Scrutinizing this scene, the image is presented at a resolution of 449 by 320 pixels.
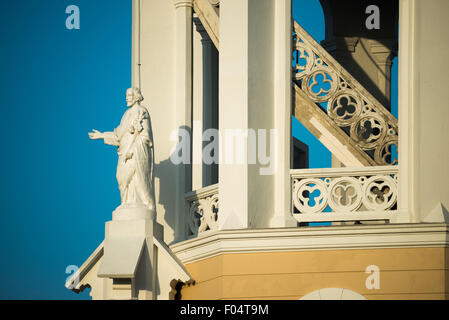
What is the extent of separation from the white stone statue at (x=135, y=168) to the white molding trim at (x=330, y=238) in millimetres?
1141

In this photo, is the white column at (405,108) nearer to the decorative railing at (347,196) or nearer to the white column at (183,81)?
the decorative railing at (347,196)

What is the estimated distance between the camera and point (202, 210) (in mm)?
19156

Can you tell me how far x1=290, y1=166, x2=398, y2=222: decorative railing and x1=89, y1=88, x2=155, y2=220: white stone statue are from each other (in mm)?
2179

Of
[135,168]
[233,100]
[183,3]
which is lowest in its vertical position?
[135,168]

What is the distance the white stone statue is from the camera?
1809 cm

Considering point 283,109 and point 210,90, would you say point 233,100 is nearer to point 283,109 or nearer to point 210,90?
point 283,109

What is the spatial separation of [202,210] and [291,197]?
1.68 metres

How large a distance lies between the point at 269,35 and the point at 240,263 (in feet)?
11.8

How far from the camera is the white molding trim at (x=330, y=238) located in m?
17.2

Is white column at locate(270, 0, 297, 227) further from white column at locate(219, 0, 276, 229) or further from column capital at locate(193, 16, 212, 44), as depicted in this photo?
column capital at locate(193, 16, 212, 44)

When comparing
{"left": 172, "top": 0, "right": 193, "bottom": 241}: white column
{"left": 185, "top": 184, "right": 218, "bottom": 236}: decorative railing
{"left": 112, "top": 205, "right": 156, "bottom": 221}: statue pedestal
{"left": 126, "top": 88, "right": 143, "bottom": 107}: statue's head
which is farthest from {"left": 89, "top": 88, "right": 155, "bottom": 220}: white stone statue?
{"left": 172, "top": 0, "right": 193, "bottom": 241}: white column

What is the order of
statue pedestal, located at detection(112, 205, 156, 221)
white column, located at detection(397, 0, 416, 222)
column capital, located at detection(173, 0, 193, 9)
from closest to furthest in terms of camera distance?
1. white column, located at detection(397, 0, 416, 222)
2. statue pedestal, located at detection(112, 205, 156, 221)
3. column capital, located at detection(173, 0, 193, 9)

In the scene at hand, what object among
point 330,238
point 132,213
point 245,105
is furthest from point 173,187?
point 330,238
